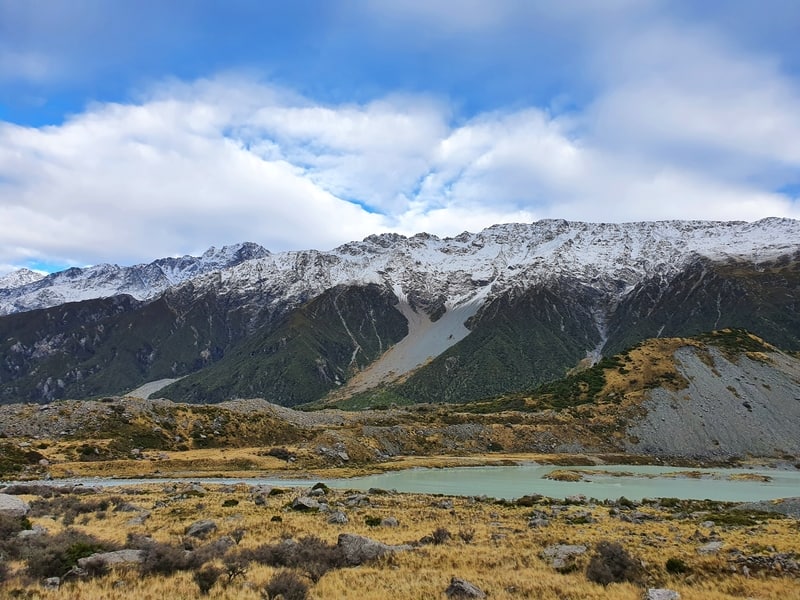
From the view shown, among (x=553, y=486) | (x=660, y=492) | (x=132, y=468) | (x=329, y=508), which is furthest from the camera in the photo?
(x=132, y=468)

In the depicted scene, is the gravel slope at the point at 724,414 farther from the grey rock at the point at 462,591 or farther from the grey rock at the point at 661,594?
the grey rock at the point at 462,591

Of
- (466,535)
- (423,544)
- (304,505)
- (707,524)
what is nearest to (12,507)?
(304,505)

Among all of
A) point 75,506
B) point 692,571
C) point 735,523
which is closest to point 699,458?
point 735,523

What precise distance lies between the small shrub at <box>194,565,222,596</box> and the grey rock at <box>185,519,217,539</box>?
7.72 metres

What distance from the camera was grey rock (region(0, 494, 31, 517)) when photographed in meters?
28.2

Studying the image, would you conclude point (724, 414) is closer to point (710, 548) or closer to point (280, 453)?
point (280, 453)

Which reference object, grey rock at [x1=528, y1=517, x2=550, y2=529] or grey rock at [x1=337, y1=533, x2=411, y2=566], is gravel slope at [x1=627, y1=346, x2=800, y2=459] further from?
grey rock at [x1=337, y1=533, x2=411, y2=566]

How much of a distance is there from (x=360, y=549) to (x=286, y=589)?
5.93m

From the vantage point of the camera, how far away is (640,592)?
56.9 ft

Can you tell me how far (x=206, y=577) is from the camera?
17781mm

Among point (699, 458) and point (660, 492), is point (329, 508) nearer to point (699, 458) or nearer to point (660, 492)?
point (660, 492)

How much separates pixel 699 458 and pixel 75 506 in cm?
10935

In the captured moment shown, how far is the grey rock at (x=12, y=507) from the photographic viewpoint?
2816 cm

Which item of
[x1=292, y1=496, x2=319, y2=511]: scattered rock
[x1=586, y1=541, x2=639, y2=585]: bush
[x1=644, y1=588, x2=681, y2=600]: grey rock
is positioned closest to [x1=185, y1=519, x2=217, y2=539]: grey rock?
[x1=292, y1=496, x2=319, y2=511]: scattered rock
